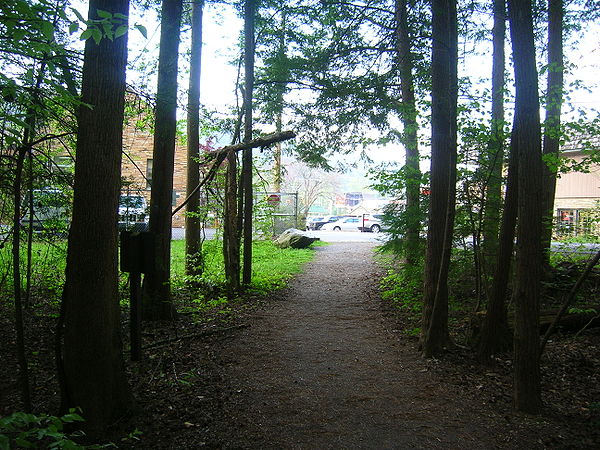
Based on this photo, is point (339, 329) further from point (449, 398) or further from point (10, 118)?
point (10, 118)

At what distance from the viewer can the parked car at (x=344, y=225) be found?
39031 millimetres

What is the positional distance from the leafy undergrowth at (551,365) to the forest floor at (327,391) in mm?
21

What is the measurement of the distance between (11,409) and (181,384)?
168cm

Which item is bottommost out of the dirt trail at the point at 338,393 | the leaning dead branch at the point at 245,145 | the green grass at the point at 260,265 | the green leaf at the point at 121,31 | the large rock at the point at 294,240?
the dirt trail at the point at 338,393

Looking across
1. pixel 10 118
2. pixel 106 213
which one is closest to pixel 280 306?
pixel 106 213

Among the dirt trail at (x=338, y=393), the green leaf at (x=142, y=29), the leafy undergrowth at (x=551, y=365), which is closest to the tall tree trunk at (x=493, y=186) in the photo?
the leafy undergrowth at (x=551, y=365)

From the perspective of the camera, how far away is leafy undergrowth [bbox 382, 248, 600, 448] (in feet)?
13.1

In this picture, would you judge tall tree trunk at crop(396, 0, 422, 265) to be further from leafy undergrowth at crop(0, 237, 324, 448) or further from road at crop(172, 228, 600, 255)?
leafy undergrowth at crop(0, 237, 324, 448)

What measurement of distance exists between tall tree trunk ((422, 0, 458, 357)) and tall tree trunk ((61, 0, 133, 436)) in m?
3.95

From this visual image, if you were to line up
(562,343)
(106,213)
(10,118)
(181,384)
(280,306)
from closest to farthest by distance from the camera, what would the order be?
(10,118) < (106,213) < (181,384) < (562,343) < (280,306)

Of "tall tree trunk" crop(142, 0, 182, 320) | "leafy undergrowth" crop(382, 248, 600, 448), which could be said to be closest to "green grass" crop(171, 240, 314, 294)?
"tall tree trunk" crop(142, 0, 182, 320)

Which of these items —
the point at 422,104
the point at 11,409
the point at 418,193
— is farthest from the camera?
the point at 418,193

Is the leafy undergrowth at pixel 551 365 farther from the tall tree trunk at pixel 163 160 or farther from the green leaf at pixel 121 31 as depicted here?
the green leaf at pixel 121 31

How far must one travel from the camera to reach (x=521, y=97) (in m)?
4.16
